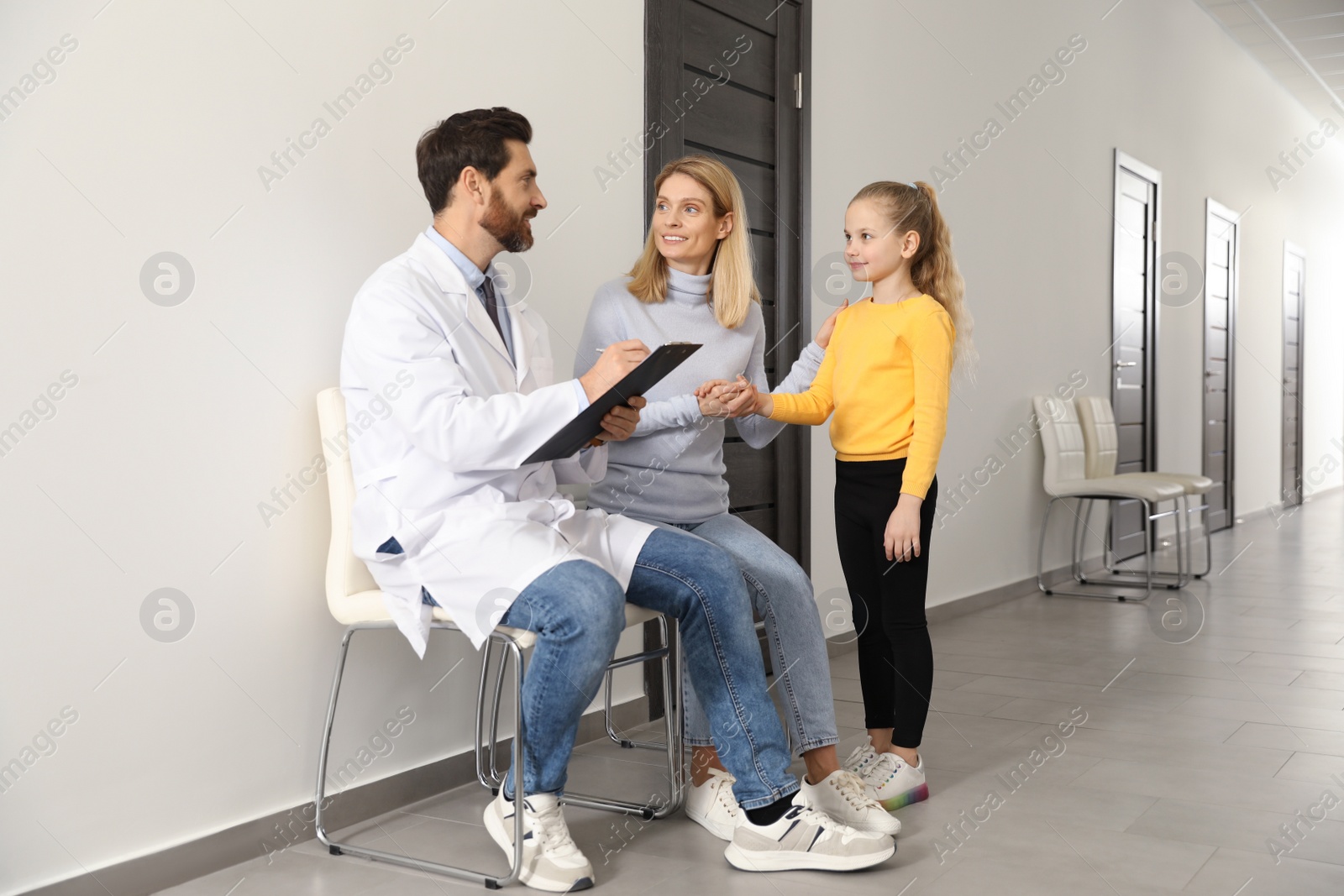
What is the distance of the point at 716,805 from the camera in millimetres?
2127

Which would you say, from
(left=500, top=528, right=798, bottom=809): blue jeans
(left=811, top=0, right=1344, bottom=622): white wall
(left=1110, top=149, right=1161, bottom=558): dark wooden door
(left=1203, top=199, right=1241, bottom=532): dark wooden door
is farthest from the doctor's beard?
(left=1203, top=199, right=1241, bottom=532): dark wooden door

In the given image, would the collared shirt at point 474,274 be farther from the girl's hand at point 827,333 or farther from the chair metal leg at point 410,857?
the girl's hand at point 827,333

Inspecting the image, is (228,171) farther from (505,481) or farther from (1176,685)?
(1176,685)

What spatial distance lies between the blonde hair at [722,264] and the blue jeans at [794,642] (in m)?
0.46

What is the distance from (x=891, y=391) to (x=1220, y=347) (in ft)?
20.8

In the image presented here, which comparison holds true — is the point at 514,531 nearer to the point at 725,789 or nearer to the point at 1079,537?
the point at 725,789

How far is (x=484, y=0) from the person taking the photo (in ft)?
8.04

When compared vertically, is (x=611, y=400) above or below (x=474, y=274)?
below

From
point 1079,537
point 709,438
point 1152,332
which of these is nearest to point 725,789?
point 709,438

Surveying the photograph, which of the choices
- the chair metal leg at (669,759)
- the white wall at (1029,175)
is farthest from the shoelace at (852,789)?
the white wall at (1029,175)

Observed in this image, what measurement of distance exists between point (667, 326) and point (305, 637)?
90 centimetres

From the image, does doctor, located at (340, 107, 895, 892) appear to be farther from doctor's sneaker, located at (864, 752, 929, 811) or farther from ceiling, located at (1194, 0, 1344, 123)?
ceiling, located at (1194, 0, 1344, 123)

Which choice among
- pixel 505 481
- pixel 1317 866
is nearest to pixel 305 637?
pixel 505 481

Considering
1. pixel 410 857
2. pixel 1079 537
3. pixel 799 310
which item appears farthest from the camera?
pixel 1079 537
